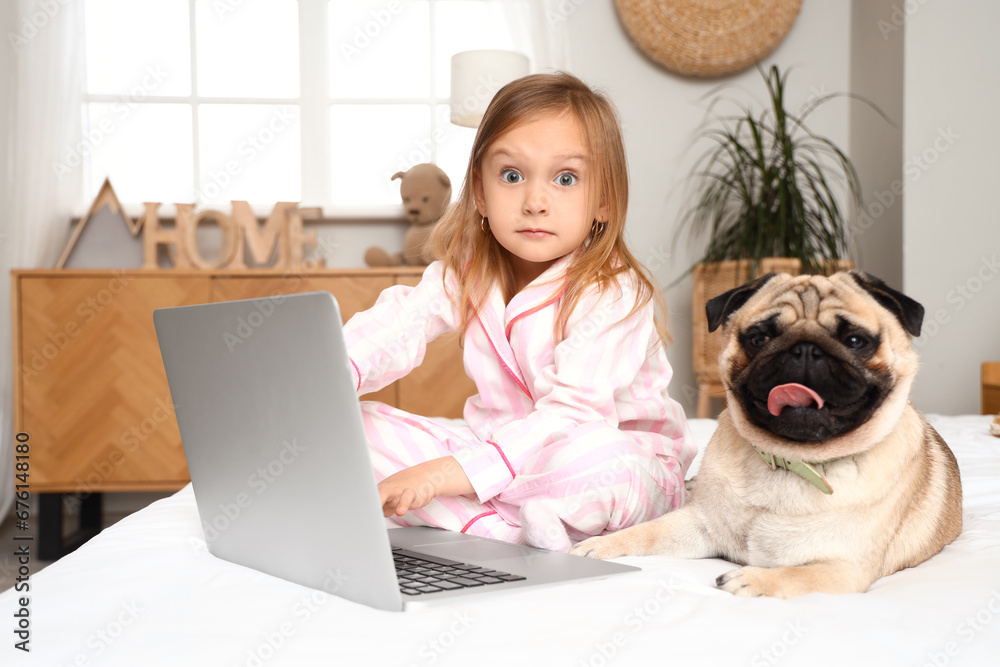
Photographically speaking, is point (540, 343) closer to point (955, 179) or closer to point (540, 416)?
point (540, 416)

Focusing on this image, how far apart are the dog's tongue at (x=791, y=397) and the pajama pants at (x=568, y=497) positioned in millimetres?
256

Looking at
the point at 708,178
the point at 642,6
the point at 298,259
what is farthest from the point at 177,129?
the point at 708,178

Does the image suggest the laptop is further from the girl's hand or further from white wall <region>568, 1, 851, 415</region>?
white wall <region>568, 1, 851, 415</region>

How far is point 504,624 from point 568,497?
38cm

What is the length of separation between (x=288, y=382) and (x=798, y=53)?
325cm

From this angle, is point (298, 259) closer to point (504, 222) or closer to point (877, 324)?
point (504, 222)

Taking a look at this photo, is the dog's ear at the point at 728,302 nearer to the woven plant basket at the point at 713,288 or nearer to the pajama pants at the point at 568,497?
the pajama pants at the point at 568,497

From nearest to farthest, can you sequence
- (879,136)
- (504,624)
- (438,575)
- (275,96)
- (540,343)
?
(504,624) → (438,575) → (540,343) → (879,136) → (275,96)

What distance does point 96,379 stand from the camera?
2.61 metres

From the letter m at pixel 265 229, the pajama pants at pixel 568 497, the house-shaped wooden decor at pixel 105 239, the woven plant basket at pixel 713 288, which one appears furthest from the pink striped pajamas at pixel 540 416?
the house-shaped wooden decor at pixel 105 239

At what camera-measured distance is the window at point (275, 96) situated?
10.3ft

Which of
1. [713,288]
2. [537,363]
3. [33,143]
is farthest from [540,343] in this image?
[33,143]

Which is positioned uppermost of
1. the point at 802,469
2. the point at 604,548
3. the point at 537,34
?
the point at 537,34

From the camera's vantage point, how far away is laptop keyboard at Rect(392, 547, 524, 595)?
0.71m
